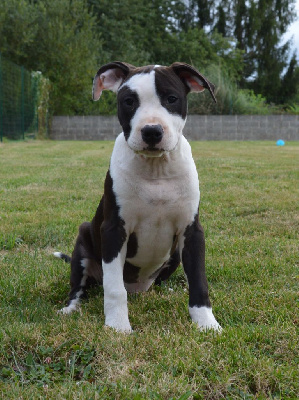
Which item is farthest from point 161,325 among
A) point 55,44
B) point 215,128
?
point 55,44

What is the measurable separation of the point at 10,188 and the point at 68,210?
1.88 m

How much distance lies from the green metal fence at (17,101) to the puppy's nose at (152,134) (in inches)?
520

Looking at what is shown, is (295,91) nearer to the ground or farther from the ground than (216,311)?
Result: farther from the ground

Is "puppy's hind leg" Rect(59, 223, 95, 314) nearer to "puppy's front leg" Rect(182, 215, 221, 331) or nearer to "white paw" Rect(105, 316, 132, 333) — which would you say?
"white paw" Rect(105, 316, 132, 333)

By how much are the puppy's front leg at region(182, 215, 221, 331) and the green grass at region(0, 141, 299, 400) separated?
0.07 meters

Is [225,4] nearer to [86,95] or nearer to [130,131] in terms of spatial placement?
[86,95]

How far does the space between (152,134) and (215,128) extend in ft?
61.9

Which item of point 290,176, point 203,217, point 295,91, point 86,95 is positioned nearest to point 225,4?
point 295,91

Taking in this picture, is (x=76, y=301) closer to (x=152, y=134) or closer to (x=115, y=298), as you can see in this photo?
(x=115, y=298)

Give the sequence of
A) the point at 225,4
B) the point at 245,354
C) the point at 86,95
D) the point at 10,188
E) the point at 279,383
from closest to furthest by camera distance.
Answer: the point at 279,383, the point at 245,354, the point at 10,188, the point at 86,95, the point at 225,4

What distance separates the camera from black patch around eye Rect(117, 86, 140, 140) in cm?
251

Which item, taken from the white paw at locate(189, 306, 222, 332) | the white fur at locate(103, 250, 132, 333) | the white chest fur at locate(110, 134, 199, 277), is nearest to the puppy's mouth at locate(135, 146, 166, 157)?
the white chest fur at locate(110, 134, 199, 277)

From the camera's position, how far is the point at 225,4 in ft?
110

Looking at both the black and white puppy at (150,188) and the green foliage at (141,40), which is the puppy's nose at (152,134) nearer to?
the black and white puppy at (150,188)
